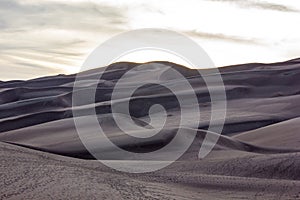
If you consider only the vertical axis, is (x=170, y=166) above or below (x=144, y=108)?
below

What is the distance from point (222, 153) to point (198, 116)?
15.4 meters

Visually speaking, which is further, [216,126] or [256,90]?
[256,90]

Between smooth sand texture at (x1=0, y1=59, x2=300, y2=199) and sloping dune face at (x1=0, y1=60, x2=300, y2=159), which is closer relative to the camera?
smooth sand texture at (x1=0, y1=59, x2=300, y2=199)

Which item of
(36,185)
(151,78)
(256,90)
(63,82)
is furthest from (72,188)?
(63,82)

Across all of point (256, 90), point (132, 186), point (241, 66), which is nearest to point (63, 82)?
point (241, 66)

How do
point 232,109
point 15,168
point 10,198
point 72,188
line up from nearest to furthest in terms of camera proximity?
1. point 10,198
2. point 72,188
3. point 15,168
4. point 232,109

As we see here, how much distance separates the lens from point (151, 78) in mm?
61625

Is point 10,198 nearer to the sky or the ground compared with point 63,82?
nearer to the ground

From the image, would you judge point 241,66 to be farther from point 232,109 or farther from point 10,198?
point 10,198

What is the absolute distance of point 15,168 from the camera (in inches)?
440

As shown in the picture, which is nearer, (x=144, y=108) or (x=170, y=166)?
(x=170, y=166)

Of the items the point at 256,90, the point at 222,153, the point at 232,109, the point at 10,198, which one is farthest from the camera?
the point at 256,90

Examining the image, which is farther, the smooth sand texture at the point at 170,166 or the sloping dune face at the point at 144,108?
the sloping dune face at the point at 144,108

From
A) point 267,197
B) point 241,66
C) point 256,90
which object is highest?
point 241,66
